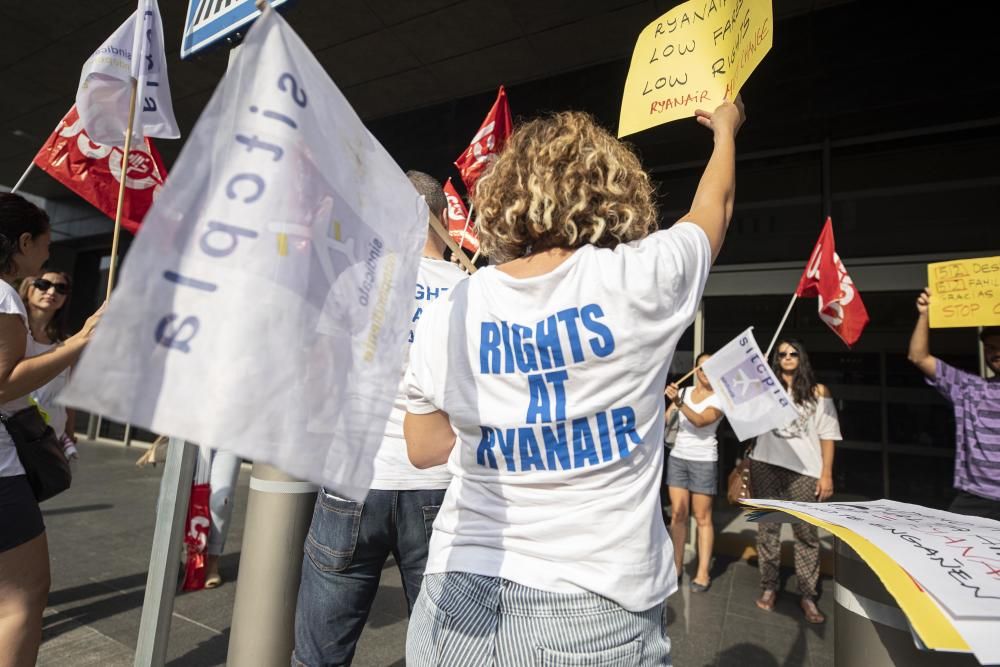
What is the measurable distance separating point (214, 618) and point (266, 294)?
330cm

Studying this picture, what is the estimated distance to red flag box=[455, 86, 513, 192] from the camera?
3654 millimetres

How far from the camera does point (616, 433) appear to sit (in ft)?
3.16

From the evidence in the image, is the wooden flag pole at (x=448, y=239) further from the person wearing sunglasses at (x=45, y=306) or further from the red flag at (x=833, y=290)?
the red flag at (x=833, y=290)

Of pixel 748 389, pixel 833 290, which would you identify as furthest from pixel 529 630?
pixel 833 290

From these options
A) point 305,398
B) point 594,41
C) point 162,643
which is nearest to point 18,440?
point 162,643

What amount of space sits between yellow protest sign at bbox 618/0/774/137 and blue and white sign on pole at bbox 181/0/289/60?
118 cm

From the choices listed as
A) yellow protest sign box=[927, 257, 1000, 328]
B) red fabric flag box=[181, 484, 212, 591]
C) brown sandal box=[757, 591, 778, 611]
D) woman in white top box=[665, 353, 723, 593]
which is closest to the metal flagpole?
red fabric flag box=[181, 484, 212, 591]

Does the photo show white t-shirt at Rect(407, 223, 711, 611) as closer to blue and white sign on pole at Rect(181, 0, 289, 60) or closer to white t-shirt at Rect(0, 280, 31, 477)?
blue and white sign on pole at Rect(181, 0, 289, 60)

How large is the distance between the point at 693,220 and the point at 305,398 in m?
0.81

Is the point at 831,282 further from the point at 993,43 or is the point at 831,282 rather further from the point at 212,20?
the point at 212,20

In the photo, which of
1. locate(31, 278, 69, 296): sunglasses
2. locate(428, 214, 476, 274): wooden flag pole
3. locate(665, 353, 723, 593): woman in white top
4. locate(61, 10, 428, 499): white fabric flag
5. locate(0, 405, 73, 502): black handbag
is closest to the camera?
locate(61, 10, 428, 499): white fabric flag

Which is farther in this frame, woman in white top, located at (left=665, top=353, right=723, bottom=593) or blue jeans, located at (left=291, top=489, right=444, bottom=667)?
woman in white top, located at (left=665, top=353, right=723, bottom=593)

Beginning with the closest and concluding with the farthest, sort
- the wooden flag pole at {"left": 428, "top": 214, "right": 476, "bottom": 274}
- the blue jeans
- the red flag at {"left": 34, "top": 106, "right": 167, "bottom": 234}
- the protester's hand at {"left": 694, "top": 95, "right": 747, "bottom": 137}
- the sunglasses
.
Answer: the wooden flag pole at {"left": 428, "top": 214, "right": 476, "bottom": 274} → the protester's hand at {"left": 694, "top": 95, "right": 747, "bottom": 137} → the blue jeans → the red flag at {"left": 34, "top": 106, "right": 167, "bottom": 234} → the sunglasses

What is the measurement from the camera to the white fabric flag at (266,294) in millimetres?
669
